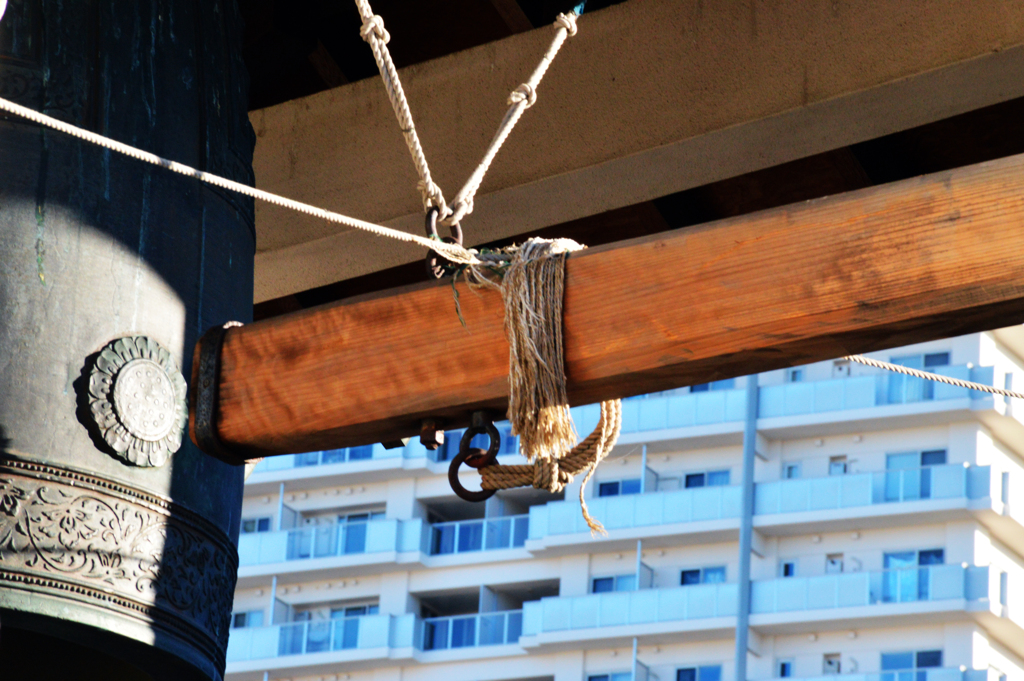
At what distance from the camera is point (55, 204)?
A: 2197 millimetres

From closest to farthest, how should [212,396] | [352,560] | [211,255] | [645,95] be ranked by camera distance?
[212,396]
[211,255]
[645,95]
[352,560]

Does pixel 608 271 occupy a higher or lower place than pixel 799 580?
lower

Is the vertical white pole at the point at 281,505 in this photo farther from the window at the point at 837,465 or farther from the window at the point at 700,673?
the window at the point at 837,465

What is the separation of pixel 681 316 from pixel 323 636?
3362 cm

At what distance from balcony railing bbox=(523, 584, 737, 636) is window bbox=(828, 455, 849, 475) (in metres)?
3.54

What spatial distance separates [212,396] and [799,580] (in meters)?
29.3

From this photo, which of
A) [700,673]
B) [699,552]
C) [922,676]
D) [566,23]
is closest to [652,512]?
[699,552]

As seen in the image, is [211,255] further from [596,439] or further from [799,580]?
[799,580]

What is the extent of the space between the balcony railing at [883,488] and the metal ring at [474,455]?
2984 centimetres

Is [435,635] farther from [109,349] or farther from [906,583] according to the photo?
[109,349]

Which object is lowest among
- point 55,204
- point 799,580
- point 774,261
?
point 774,261

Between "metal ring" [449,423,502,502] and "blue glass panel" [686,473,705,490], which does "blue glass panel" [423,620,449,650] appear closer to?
"blue glass panel" [686,473,705,490]

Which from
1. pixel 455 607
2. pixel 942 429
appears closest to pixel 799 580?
pixel 942 429

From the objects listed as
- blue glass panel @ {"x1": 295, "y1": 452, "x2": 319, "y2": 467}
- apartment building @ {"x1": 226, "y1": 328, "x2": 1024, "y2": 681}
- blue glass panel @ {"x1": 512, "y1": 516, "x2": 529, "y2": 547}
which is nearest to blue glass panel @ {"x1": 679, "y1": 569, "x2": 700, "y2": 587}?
apartment building @ {"x1": 226, "y1": 328, "x2": 1024, "y2": 681}
